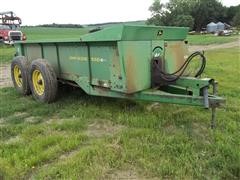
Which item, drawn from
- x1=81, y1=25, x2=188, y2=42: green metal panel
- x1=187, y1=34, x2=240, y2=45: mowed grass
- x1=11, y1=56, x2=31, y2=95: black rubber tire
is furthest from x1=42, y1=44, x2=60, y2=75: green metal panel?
x1=187, y1=34, x2=240, y2=45: mowed grass

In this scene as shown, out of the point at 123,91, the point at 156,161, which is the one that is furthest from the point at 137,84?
the point at 156,161

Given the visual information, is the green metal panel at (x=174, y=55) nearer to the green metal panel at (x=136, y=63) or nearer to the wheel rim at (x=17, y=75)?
the green metal panel at (x=136, y=63)

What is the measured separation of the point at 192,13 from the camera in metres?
73.1

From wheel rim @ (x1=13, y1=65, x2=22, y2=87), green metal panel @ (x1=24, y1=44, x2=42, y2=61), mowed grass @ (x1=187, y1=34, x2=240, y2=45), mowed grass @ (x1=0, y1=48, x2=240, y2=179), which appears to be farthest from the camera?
mowed grass @ (x1=187, y1=34, x2=240, y2=45)

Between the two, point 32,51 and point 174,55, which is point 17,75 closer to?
point 32,51

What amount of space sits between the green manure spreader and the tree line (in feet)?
192

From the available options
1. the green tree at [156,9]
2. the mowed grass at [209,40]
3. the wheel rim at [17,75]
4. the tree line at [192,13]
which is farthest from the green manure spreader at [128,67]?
the green tree at [156,9]

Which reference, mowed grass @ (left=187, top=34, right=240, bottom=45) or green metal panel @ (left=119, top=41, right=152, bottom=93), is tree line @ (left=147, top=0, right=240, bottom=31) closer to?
mowed grass @ (left=187, top=34, right=240, bottom=45)

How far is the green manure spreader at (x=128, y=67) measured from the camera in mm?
4414

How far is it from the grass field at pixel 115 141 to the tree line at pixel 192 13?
194 ft

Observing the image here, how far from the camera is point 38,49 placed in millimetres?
6504

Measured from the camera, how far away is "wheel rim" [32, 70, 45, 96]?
6074mm

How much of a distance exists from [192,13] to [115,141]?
72942 millimetres

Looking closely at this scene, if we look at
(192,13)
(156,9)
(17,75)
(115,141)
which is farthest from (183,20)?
(115,141)
